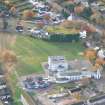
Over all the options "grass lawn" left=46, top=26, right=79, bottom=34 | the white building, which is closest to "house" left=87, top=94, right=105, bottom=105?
the white building

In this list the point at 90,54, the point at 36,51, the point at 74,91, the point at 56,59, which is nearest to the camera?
the point at 74,91

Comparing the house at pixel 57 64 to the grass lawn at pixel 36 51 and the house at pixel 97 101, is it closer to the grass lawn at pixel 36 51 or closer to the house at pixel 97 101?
the grass lawn at pixel 36 51

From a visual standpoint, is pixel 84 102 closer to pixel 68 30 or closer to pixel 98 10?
pixel 68 30

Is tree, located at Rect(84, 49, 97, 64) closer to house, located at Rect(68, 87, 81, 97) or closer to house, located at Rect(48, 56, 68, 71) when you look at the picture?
house, located at Rect(48, 56, 68, 71)

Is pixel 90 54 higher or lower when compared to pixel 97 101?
higher

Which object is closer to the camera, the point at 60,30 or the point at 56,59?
the point at 56,59

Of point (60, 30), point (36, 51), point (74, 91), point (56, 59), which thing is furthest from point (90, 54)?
point (60, 30)

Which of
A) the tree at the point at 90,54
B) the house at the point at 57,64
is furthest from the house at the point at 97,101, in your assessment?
the tree at the point at 90,54

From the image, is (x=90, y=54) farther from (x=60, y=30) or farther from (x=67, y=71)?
(x=60, y=30)

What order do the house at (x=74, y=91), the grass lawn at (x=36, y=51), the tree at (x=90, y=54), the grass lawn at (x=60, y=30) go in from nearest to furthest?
the house at (x=74, y=91), the grass lawn at (x=36, y=51), the tree at (x=90, y=54), the grass lawn at (x=60, y=30)
